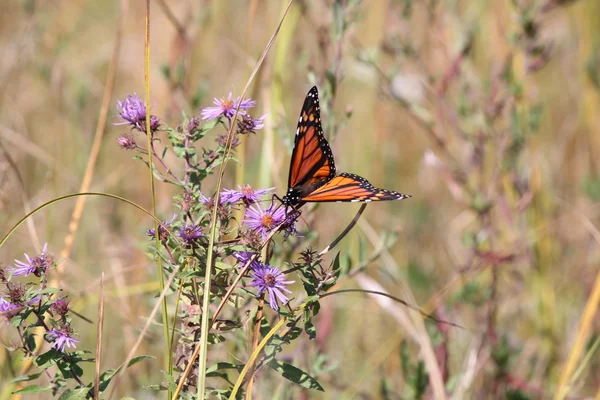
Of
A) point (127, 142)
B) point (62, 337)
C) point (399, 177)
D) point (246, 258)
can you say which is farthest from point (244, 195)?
point (399, 177)

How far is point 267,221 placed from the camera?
163 centimetres

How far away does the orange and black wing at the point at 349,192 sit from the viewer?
67.0 inches

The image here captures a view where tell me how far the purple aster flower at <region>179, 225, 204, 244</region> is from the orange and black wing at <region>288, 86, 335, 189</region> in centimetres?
50

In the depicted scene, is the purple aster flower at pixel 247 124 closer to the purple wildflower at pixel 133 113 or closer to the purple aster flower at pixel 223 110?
the purple aster flower at pixel 223 110

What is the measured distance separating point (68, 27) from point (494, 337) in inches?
137

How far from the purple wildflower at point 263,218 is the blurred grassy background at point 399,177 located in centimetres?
57

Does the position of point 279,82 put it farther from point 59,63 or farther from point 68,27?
→ point 68,27

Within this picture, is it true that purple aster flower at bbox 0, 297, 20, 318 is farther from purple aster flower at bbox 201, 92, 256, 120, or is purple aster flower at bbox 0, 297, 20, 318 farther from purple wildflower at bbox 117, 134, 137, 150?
purple aster flower at bbox 201, 92, 256, 120

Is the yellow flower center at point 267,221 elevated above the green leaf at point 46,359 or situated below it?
above

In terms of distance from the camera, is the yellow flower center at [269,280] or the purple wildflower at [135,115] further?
the purple wildflower at [135,115]

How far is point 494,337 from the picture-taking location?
116 inches

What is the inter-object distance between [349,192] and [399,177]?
3.21 m

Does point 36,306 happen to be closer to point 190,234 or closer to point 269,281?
point 190,234

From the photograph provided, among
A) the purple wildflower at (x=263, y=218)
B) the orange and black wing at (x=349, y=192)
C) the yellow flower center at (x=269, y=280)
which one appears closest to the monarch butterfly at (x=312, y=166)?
the orange and black wing at (x=349, y=192)
